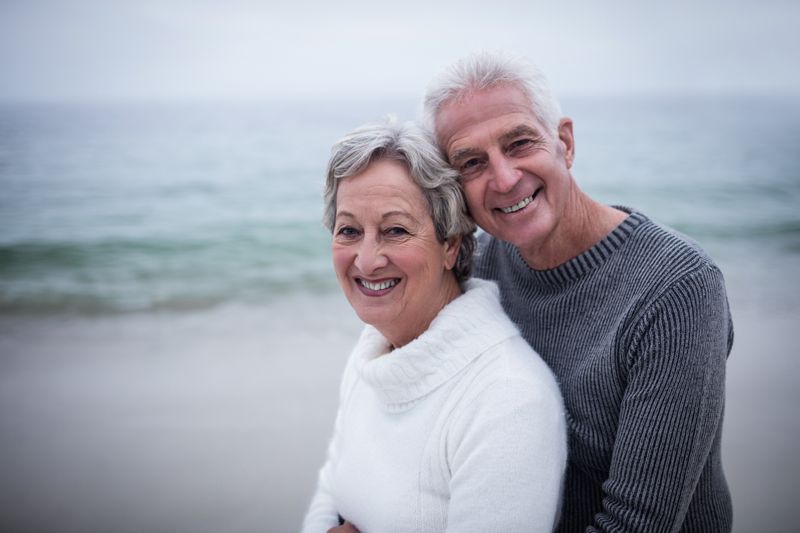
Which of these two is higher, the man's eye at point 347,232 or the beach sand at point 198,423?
the man's eye at point 347,232

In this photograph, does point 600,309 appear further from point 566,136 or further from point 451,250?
point 566,136

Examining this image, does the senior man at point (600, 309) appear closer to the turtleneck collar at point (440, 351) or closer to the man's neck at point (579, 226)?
the man's neck at point (579, 226)

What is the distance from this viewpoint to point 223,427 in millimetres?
4230

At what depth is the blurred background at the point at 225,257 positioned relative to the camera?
3.67 metres

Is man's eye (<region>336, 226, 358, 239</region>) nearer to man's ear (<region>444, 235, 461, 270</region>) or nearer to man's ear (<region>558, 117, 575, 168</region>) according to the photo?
man's ear (<region>444, 235, 461, 270</region>)

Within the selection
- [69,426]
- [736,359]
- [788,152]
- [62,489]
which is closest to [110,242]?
[69,426]

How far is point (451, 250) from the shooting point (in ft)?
5.92

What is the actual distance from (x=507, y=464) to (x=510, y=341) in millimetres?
376

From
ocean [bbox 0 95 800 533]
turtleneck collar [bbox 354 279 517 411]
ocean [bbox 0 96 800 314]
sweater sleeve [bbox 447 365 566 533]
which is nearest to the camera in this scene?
sweater sleeve [bbox 447 365 566 533]

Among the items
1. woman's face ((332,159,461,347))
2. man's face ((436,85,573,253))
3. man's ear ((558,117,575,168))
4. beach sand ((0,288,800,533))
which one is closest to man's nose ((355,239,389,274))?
woman's face ((332,159,461,347))

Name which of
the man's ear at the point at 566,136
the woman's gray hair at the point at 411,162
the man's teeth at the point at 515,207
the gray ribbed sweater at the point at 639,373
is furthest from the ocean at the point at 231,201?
the gray ribbed sweater at the point at 639,373

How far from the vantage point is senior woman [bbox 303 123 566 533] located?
1.40 meters

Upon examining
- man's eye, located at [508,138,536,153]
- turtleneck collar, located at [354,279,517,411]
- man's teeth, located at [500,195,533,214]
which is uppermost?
man's eye, located at [508,138,536,153]

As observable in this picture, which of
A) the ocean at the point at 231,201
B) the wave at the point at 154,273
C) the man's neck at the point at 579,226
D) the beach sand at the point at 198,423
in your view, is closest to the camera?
the man's neck at the point at 579,226
